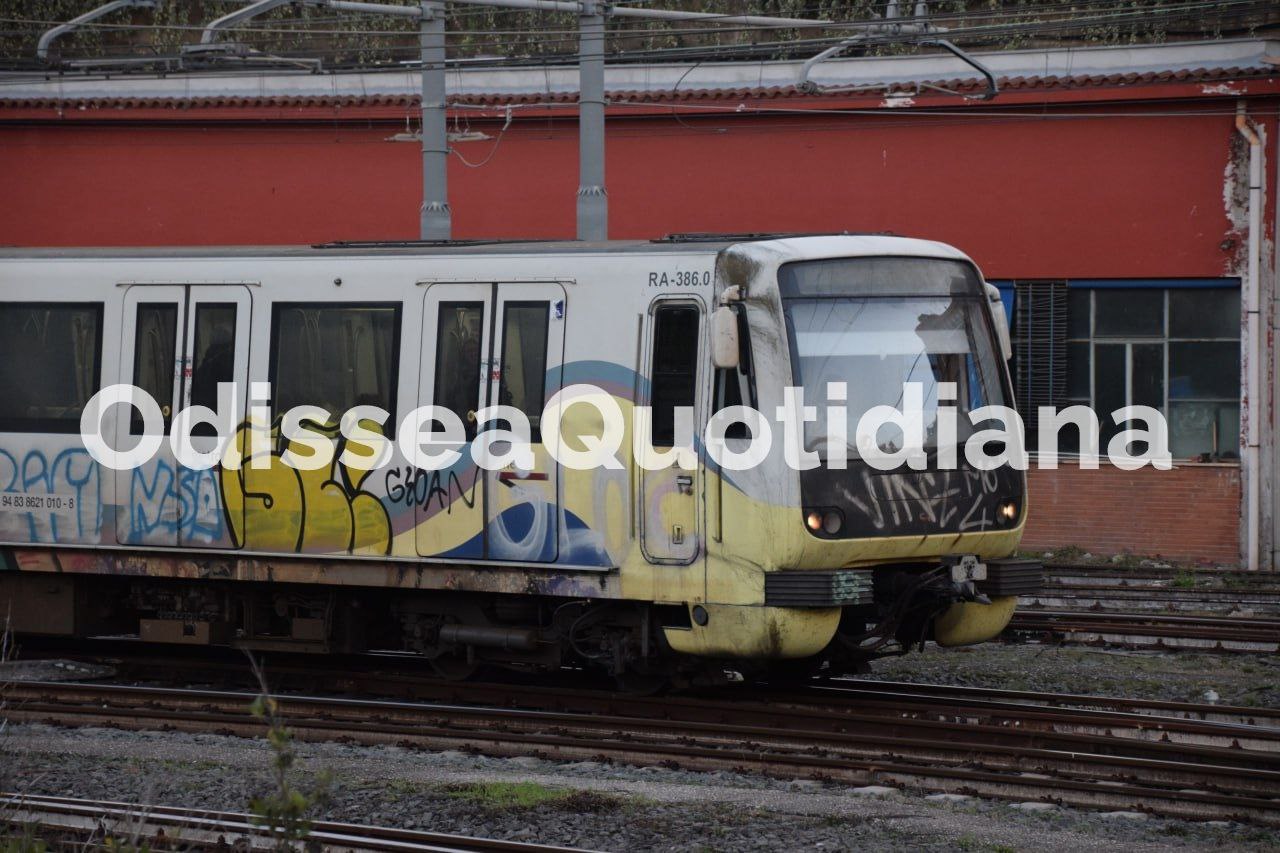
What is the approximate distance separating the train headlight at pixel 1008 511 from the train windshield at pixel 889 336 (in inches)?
22.2

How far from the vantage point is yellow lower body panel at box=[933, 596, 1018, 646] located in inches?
426

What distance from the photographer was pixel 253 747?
32.4ft

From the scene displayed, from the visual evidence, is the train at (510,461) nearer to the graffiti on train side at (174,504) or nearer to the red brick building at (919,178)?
the graffiti on train side at (174,504)

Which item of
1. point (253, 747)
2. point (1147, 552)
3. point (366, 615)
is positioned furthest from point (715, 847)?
point (1147, 552)

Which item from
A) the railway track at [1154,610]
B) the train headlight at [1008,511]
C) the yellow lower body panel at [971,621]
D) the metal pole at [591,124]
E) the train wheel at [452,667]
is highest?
the metal pole at [591,124]

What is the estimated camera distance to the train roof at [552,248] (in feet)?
33.6

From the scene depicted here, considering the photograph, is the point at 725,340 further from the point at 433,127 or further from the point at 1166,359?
the point at 1166,359

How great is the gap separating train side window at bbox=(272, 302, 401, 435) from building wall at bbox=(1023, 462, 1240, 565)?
439 inches

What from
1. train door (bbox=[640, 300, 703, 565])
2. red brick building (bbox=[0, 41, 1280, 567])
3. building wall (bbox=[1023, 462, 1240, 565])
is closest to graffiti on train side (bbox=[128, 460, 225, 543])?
train door (bbox=[640, 300, 703, 565])

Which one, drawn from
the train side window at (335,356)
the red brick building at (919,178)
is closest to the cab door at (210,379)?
the train side window at (335,356)

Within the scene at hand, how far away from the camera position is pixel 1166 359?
793 inches

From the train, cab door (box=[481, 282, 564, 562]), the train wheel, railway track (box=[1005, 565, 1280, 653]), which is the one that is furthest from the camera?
railway track (box=[1005, 565, 1280, 653])

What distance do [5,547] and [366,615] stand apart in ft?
9.08

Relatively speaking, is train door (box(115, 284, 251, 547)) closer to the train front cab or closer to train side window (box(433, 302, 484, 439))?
train side window (box(433, 302, 484, 439))
